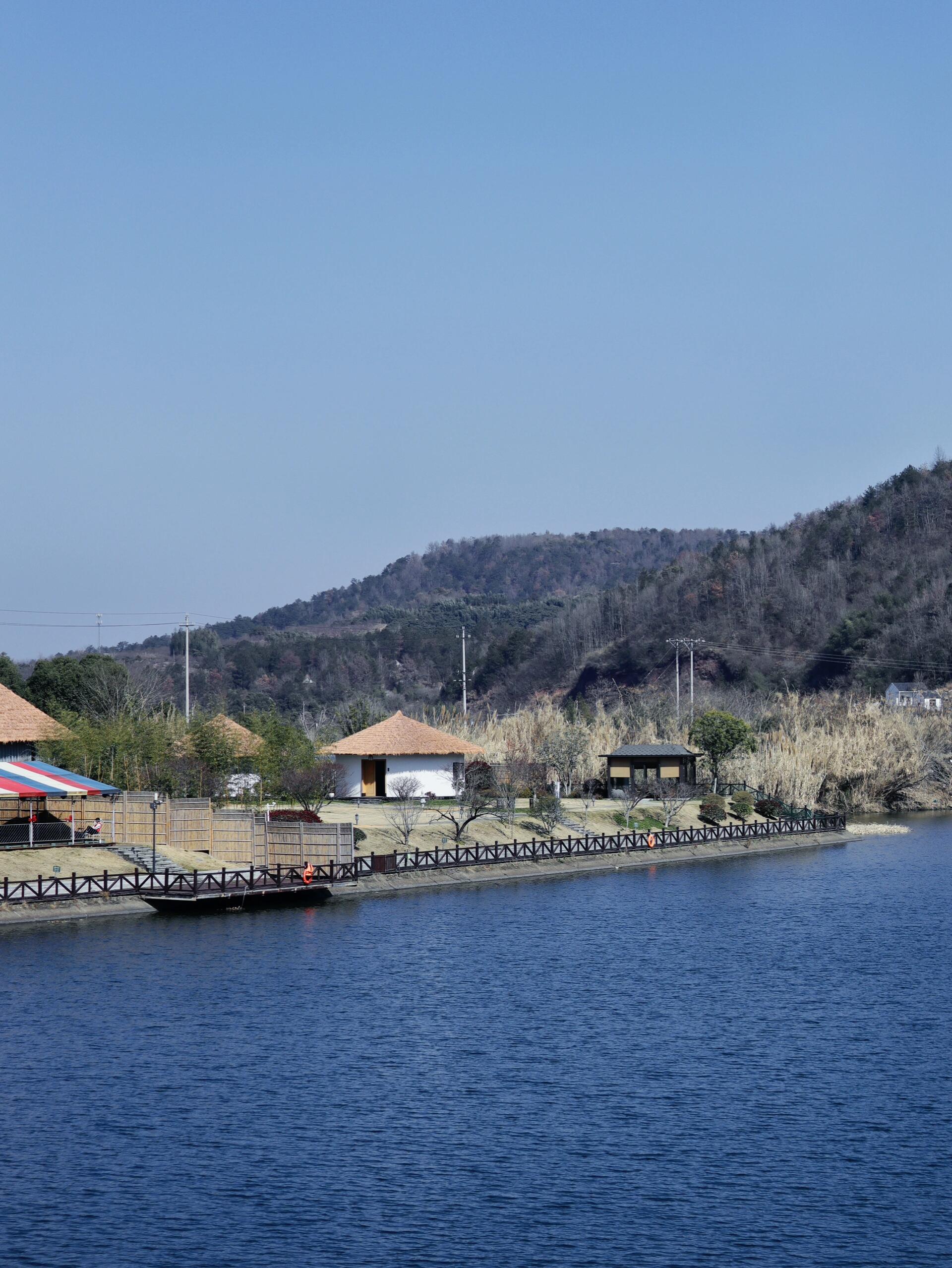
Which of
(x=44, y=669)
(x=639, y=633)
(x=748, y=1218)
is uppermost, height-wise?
(x=639, y=633)

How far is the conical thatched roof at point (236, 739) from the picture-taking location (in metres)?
65.1

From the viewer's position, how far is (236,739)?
66438mm

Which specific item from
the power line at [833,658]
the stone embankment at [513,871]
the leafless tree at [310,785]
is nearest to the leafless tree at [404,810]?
the leafless tree at [310,785]

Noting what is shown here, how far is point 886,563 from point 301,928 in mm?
122114

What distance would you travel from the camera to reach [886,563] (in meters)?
151

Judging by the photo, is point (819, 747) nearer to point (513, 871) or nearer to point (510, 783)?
point (510, 783)

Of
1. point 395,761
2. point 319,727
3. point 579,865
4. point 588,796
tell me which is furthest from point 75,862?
point 319,727

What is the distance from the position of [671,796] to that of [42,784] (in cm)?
3349

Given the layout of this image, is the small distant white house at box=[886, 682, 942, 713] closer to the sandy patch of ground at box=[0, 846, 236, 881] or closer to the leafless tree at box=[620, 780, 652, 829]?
the leafless tree at box=[620, 780, 652, 829]

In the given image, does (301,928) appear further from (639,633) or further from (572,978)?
(639,633)

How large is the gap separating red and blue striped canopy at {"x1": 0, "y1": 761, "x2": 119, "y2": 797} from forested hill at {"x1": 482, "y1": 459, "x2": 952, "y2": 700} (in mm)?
88037

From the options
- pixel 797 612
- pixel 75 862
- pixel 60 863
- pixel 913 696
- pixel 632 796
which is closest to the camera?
pixel 60 863

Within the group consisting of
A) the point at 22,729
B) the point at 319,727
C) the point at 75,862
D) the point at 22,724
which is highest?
the point at 319,727

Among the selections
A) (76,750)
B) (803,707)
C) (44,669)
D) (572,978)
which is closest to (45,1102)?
(572,978)
